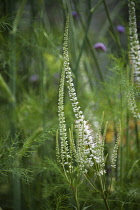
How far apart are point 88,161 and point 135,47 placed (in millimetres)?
270

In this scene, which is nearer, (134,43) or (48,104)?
(134,43)

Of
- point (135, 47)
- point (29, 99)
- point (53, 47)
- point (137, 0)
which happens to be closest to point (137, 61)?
point (135, 47)

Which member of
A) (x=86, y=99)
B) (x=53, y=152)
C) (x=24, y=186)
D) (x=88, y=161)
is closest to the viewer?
(x=88, y=161)

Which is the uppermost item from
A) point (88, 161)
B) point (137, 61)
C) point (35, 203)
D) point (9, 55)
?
point (9, 55)

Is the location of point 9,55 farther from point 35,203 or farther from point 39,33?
point 35,203

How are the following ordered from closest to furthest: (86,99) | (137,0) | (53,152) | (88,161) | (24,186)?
(88,161)
(137,0)
(24,186)
(53,152)
(86,99)

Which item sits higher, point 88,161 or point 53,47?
point 53,47

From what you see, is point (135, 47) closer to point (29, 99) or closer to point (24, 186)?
point (24, 186)

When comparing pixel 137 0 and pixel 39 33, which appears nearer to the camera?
pixel 137 0

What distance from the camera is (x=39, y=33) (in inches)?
33.5

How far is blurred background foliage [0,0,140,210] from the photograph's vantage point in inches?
24.0

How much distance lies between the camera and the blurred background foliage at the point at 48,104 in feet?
2.00

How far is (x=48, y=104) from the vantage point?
3.71 feet

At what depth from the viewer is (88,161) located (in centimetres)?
Result: 51
